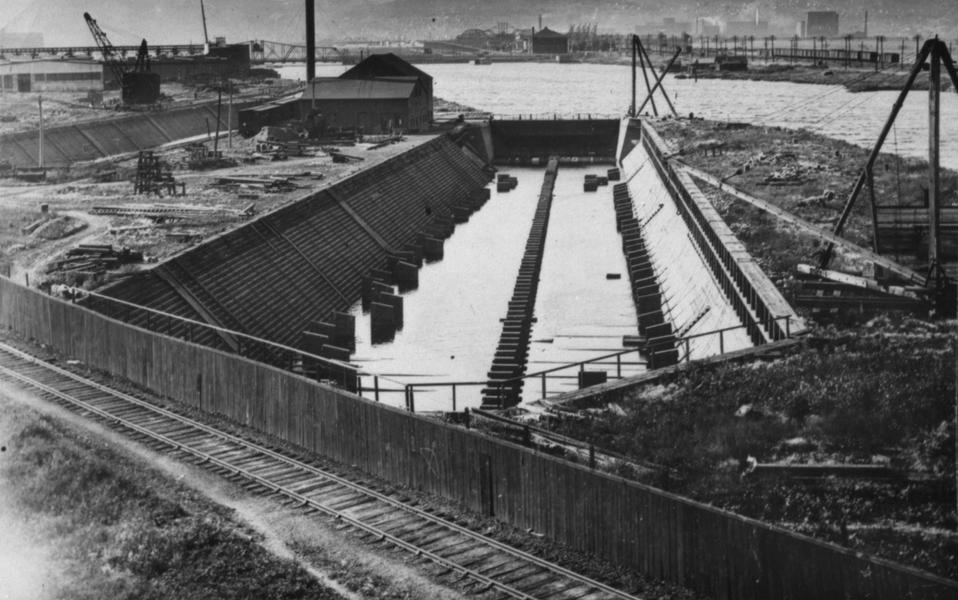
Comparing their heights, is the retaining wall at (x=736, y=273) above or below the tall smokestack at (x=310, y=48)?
below

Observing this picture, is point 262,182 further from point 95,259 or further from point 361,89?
point 361,89

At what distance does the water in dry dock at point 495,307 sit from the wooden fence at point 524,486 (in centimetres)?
230

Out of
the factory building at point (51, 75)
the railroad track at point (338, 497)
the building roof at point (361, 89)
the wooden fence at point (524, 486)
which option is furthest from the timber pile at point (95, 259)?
the factory building at point (51, 75)

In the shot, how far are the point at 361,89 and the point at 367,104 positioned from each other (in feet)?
6.40

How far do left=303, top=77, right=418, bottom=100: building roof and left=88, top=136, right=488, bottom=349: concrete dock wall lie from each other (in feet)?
82.3

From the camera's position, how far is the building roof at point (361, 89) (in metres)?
93.3

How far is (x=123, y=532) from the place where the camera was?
1877 centimetres

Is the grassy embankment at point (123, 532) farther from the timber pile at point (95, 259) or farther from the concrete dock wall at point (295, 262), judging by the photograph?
the timber pile at point (95, 259)

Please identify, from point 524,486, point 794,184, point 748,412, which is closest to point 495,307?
point 794,184

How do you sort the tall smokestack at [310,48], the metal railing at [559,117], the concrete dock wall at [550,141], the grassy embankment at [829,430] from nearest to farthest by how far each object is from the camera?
the grassy embankment at [829,430], the concrete dock wall at [550,141], the metal railing at [559,117], the tall smokestack at [310,48]

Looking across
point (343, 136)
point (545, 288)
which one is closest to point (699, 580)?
point (545, 288)

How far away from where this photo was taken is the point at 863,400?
22.8 meters

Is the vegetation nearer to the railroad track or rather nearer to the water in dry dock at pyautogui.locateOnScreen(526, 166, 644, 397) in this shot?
the railroad track

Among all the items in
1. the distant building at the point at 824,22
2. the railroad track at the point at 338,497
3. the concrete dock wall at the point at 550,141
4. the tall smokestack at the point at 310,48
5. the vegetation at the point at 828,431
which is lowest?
the railroad track at the point at 338,497
